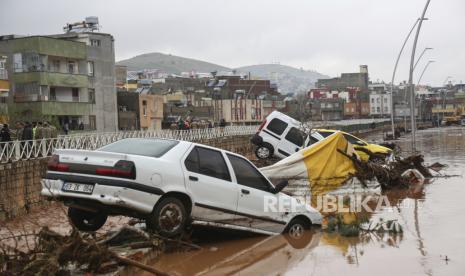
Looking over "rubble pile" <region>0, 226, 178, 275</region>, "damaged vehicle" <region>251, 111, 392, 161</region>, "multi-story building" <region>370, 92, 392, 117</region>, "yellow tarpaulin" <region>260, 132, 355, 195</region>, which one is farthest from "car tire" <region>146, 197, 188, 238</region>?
"multi-story building" <region>370, 92, 392, 117</region>

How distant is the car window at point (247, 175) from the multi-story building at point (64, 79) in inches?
1479

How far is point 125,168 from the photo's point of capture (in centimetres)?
823

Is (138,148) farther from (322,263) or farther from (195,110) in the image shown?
(195,110)

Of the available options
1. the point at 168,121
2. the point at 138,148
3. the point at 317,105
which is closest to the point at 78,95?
the point at 168,121

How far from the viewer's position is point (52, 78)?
172 feet

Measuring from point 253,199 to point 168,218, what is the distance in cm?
160

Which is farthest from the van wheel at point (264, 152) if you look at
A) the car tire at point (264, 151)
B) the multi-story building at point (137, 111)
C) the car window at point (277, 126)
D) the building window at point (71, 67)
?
the multi-story building at point (137, 111)

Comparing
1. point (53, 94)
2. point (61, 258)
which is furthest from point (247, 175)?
point (53, 94)

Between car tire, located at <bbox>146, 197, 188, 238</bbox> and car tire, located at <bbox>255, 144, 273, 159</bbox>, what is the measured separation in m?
18.4

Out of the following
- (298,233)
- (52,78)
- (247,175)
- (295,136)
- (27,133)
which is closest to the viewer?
(247,175)

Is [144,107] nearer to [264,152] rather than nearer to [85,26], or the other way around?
[85,26]

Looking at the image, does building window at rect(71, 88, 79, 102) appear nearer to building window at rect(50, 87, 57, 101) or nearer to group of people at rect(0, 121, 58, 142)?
building window at rect(50, 87, 57, 101)

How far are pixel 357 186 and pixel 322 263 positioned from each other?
7392 mm

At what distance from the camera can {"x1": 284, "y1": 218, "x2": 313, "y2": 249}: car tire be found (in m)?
9.73
